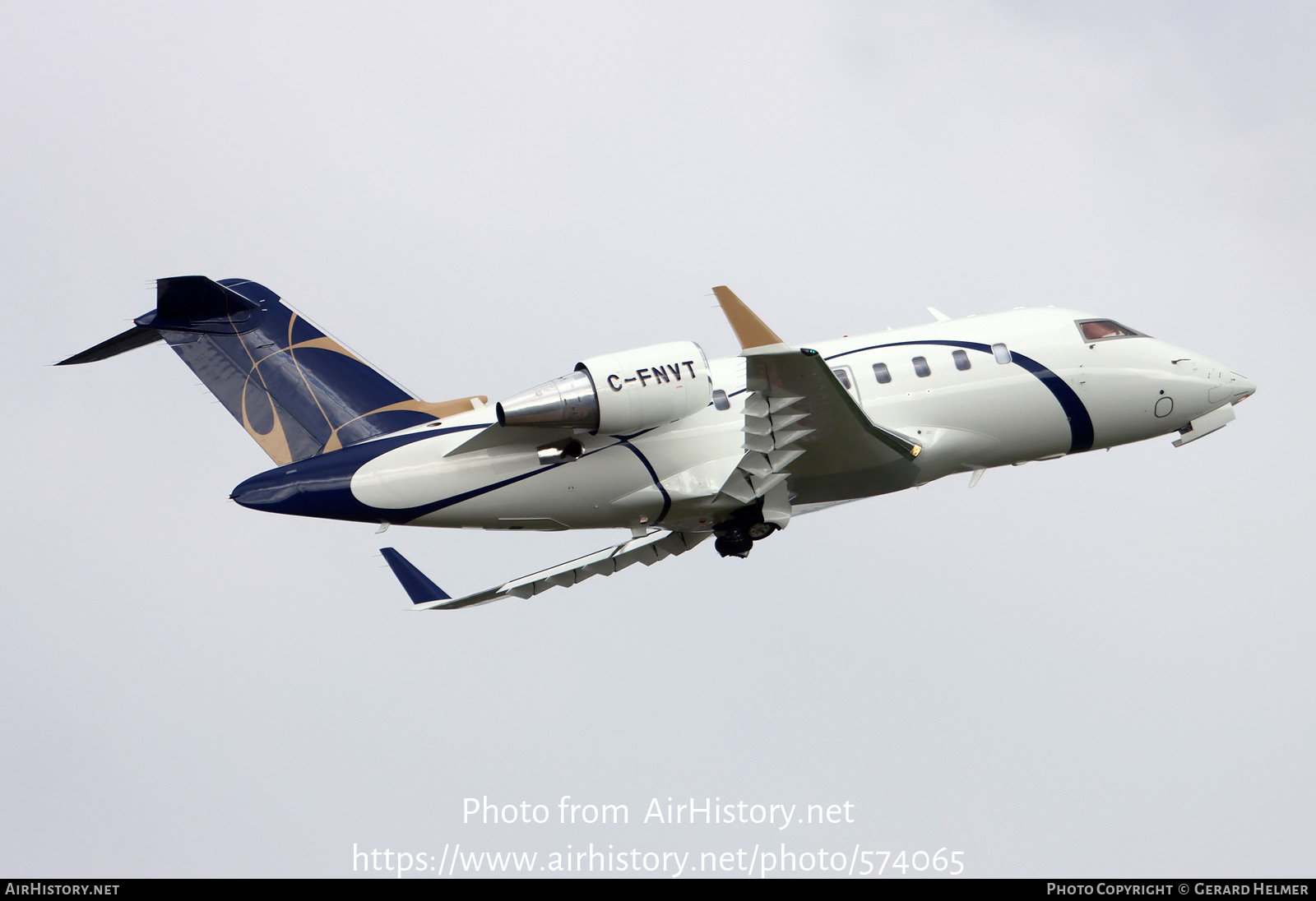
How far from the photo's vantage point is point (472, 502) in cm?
2264

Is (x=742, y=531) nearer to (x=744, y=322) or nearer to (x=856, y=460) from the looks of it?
(x=856, y=460)

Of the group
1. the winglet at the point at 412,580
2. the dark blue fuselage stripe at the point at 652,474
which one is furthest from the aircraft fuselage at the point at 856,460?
the winglet at the point at 412,580

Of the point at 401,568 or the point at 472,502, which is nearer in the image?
the point at 472,502

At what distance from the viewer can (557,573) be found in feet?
84.4

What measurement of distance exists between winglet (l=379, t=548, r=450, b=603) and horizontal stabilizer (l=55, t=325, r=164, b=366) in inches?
202

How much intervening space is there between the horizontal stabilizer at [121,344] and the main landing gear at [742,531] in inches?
382

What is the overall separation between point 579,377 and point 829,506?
6260mm

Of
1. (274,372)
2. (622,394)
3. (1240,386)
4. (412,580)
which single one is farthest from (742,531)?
(1240,386)

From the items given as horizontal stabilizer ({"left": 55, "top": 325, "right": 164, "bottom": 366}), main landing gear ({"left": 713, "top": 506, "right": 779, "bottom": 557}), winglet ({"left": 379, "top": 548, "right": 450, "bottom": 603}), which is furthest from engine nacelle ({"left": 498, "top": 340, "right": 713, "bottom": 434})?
horizontal stabilizer ({"left": 55, "top": 325, "right": 164, "bottom": 366})

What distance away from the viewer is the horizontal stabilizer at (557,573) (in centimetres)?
2489

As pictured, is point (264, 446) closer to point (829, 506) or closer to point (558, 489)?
point (558, 489)

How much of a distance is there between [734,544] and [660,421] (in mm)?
3572
